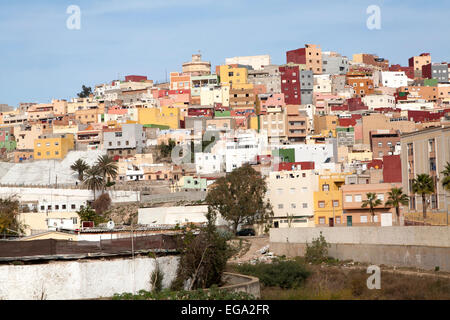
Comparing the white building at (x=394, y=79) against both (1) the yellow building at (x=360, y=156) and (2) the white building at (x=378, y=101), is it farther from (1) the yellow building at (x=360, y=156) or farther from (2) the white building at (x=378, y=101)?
(1) the yellow building at (x=360, y=156)

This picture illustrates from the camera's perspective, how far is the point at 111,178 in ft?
271

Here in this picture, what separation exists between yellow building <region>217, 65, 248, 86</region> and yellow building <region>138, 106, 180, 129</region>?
17.2m

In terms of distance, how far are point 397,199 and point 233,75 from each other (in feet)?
235

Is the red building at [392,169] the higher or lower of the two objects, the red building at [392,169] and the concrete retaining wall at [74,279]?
the higher

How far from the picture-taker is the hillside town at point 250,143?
54719 mm

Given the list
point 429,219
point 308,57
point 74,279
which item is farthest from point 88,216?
point 308,57

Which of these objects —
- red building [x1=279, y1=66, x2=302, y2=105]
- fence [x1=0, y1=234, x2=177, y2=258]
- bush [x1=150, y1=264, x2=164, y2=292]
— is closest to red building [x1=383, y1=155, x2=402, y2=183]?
fence [x1=0, y1=234, x2=177, y2=258]

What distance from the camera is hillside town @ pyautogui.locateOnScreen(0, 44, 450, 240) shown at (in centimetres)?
5472

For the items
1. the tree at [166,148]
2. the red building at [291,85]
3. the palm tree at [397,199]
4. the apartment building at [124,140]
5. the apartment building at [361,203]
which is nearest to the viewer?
the palm tree at [397,199]

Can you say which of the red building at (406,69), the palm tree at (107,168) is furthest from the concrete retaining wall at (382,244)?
the red building at (406,69)

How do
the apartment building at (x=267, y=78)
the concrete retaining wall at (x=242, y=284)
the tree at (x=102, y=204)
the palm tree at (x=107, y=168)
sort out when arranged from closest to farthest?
the concrete retaining wall at (x=242, y=284) → the tree at (x=102, y=204) → the palm tree at (x=107, y=168) → the apartment building at (x=267, y=78)

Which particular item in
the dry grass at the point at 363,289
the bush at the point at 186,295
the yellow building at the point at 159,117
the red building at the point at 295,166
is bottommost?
the dry grass at the point at 363,289

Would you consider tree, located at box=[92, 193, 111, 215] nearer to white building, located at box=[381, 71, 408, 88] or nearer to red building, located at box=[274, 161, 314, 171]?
red building, located at box=[274, 161, 314, 171]

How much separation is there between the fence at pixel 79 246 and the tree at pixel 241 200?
1232 inches
